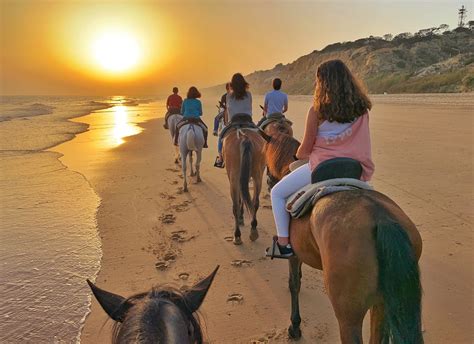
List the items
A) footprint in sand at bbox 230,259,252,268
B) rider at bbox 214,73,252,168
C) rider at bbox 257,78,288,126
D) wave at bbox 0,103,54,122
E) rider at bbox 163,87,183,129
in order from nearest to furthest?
footprint in sand at bbox 230,259,252,268, rider at bbox 214,73,252,168, rider at bbox 257,78,288,126, rider at bbox 163,87,183,129, wave at bbox 0,103,54,122

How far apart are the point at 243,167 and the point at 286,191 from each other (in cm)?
258

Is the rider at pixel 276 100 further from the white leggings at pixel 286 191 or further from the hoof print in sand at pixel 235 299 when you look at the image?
the white leggings at pixel 286 191

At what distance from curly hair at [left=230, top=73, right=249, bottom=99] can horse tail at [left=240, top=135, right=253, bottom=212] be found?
1.59 metres

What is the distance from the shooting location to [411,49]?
58906 millimetres

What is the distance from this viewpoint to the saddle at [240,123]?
6.79 meters

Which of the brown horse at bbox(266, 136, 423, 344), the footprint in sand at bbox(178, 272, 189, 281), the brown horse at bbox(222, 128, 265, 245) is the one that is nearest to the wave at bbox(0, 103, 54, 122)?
the brown horse at bbox(222, 128, 265, 245)

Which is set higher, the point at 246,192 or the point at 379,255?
the point at 379,255

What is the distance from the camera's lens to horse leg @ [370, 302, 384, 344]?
2.43 meters

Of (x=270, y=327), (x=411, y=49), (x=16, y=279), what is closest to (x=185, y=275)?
(x=270, y=327)

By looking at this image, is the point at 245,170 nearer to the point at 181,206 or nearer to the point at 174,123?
the point at 181,206

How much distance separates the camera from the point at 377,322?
2469mm

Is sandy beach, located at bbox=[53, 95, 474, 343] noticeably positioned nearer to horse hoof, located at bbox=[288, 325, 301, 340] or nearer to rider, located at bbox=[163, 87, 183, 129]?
horse hoof, located at bbox=[288, 325, 301, 340]

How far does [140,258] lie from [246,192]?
1.96 metres

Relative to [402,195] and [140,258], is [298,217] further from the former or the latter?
[402,195]
